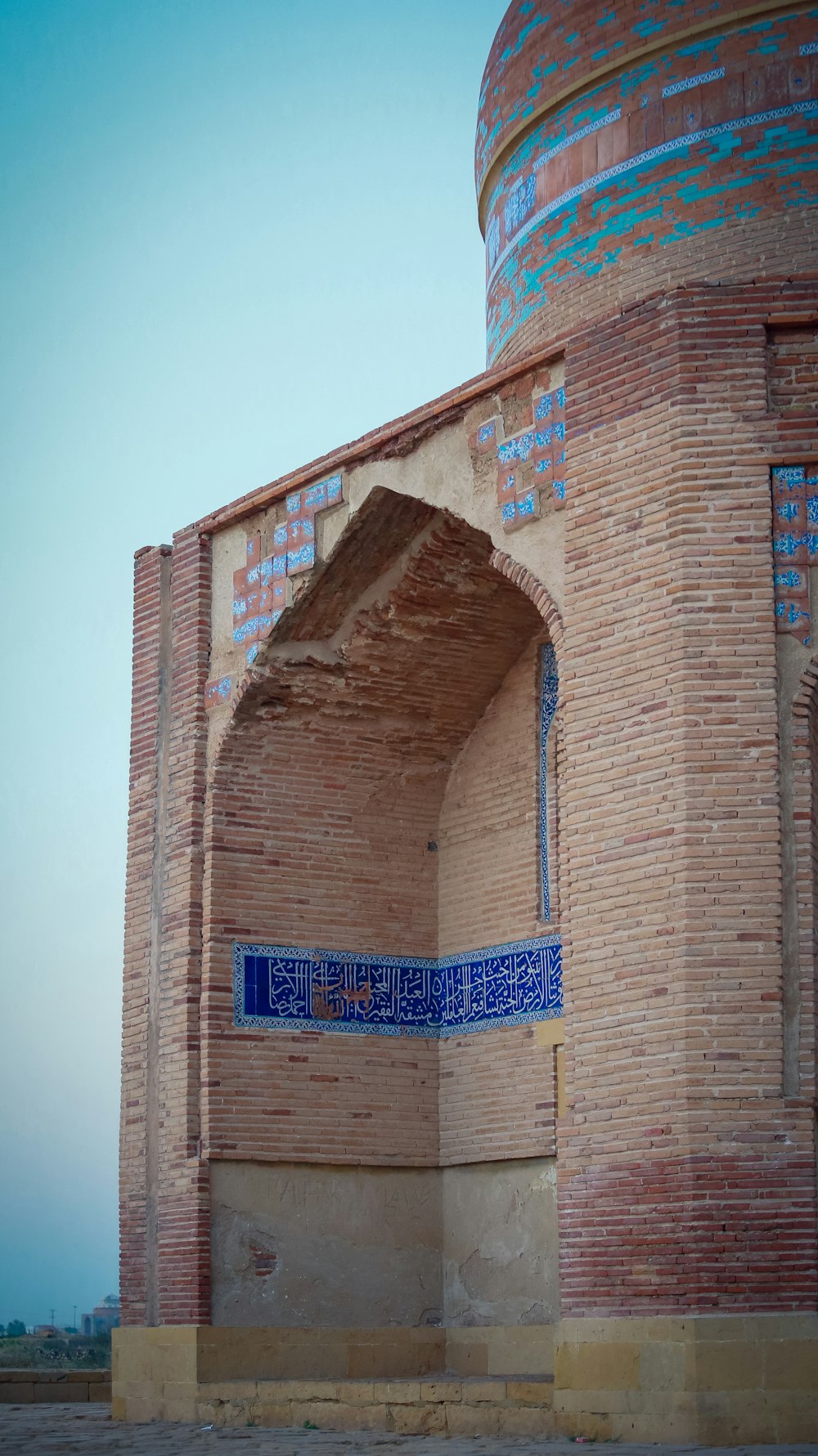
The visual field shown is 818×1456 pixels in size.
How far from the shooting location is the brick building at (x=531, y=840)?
736 cm

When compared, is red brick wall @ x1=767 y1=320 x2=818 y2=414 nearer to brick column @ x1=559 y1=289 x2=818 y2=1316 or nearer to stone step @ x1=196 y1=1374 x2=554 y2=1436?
brick column @ x1=559 y1=289 x2=818 y2=1316

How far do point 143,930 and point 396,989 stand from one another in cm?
139

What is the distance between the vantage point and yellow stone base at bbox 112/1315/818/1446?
693 centimetres

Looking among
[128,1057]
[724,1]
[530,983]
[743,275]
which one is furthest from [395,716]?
[724,1]

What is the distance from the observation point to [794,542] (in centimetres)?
771

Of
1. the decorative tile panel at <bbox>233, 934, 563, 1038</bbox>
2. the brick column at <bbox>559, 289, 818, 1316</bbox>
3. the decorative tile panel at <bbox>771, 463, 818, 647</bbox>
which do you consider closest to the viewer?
the brick column at <bbox>559, 289, 818, 1316</bbox>

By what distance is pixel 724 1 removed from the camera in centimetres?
935

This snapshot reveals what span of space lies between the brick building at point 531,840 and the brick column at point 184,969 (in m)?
0.02

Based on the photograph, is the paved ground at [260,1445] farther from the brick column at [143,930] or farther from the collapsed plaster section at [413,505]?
the collapsed plaster section at [413,505]

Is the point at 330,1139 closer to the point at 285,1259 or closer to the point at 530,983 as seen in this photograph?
the point at 285,1259

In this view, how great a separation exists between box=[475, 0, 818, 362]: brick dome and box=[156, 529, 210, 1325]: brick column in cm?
223

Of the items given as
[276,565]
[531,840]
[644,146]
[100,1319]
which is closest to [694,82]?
[644,146]

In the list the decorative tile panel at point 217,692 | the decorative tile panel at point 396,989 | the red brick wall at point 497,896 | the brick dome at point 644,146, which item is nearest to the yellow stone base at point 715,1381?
the red brick wall at point 497,896

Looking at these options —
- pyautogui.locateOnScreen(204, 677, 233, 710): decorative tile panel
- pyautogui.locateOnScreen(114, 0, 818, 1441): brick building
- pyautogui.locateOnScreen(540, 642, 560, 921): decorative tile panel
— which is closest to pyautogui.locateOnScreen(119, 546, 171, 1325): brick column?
pyautogui.locateOnScreen(114, 0, 818, 1441): brick building
